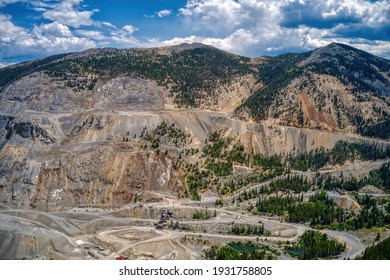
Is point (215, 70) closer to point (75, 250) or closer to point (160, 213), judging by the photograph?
point (160, 213)

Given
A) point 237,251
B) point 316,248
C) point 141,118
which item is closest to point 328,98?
point 141,118

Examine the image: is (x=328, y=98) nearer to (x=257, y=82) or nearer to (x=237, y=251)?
(x=257, y=82)

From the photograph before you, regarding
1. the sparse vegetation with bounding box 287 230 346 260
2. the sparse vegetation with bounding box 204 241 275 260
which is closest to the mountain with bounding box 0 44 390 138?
the sparse vegetation with bounding box 287 230 346 260

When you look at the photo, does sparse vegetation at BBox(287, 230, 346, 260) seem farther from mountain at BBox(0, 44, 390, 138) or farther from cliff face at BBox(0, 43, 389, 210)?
mountain at BBox(0, 44, 390, 138)

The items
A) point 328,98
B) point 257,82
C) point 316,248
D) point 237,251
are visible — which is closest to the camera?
point 237,251

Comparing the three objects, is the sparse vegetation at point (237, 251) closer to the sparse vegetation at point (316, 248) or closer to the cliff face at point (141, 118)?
the sparse vegetation at point (316, 248)

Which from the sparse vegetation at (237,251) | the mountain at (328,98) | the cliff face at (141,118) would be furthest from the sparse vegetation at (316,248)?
the mountain at (328,98)

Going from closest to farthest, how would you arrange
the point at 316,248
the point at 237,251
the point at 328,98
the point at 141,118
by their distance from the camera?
1. the point at 237,251
2. the point at 316,248
3. the point at 141,118
4. the point at 328,98

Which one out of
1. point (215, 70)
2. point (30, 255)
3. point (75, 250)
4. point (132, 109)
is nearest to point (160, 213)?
point (75, 250)
